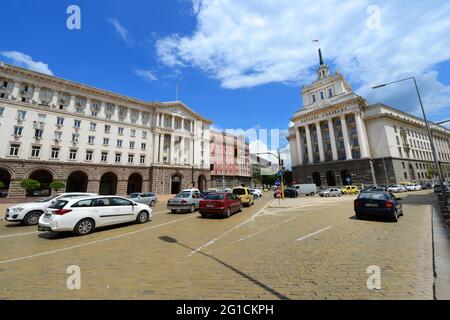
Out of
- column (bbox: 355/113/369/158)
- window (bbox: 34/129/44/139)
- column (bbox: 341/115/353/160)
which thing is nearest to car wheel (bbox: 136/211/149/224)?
window (bbox: 34/129/44/139)

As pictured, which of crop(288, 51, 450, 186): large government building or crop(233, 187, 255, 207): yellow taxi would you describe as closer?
crop(233, 187, 255, 207): yellow taxi

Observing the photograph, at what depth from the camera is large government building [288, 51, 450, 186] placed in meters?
50.6

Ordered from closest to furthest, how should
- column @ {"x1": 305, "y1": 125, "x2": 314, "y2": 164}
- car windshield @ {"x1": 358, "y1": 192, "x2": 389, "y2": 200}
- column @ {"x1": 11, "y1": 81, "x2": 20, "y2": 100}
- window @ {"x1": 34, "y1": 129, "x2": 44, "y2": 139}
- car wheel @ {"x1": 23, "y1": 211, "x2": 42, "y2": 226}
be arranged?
1. car windshield @ {"x1": 358, "y1": 192, "x2": 389, "y2": 200}
2. car wheel @ {"x1": 23, "y1": 211, "x2": 42, "y2": 226}
3. column @ {"x1": 11, "y1": 81, "x2": 20, "y2": 100}
4. window @ {"x1": 34, "y1": 129, "x2": 44, "y2": 139}
5. column @ {"x1": 305, "y1": 125, "x2": 314, "y2": 164}

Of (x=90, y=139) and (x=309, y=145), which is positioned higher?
(x=309, y=145)

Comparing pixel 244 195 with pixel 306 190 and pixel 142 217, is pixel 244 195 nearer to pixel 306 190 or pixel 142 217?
pixel 142 217

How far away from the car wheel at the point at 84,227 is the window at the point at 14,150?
106 ft

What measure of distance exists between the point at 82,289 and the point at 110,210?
20.5ft

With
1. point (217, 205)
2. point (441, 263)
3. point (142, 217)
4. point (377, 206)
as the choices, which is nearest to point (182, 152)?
point (217, 205)

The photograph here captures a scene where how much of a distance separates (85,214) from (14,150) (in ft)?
107

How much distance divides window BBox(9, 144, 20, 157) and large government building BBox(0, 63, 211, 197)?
0.10m

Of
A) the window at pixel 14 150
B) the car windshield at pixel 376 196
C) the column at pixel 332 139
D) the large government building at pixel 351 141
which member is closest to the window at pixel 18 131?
the window at pixel 14 150

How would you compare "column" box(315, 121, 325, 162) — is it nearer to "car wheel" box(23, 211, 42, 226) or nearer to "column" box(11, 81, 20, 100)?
"car wheel" box(23, 211, 42, 226)

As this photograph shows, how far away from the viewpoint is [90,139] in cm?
3606

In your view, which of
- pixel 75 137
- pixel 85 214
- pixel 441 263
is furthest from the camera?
pixel 75 137
